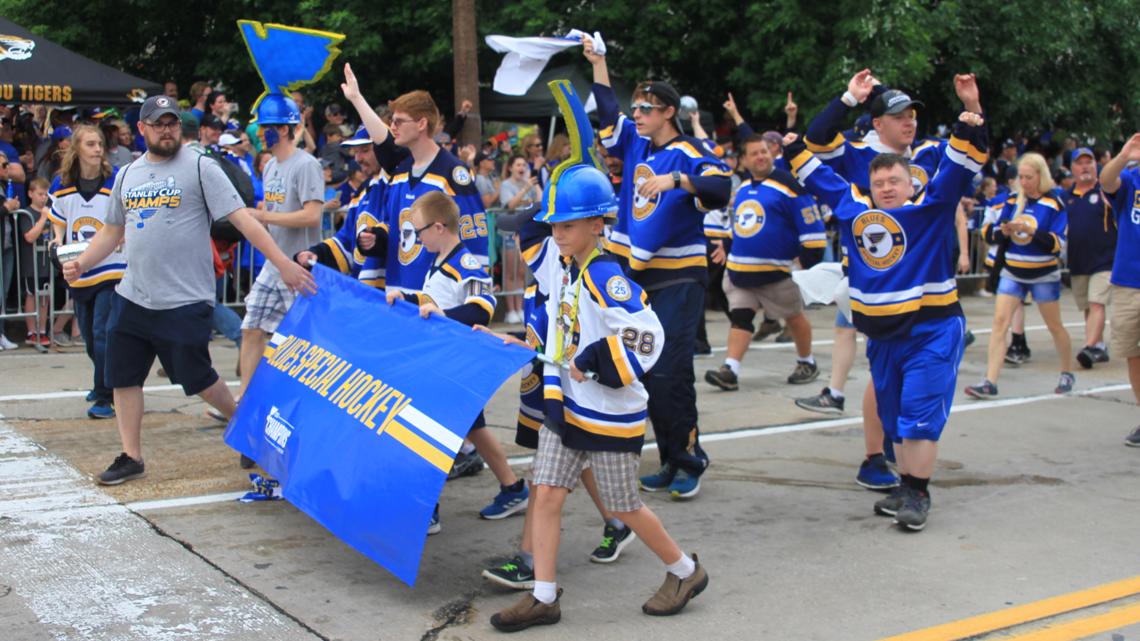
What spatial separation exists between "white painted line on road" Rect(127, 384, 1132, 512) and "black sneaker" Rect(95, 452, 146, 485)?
37 cm

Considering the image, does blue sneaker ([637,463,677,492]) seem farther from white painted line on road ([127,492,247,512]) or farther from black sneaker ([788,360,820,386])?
black sneaker ([788,360,820,386])

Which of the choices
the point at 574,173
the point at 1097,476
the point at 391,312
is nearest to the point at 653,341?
the point at 574,173

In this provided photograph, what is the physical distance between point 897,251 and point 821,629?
6.87 ft

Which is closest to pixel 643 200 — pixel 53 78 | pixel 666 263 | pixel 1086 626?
pixel 666 263

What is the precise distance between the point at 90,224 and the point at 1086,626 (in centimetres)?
676

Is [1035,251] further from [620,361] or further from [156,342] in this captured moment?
[156,342]

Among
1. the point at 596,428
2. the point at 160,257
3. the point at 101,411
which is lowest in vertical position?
the point at 101,411

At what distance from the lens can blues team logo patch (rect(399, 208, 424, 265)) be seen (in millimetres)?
6266

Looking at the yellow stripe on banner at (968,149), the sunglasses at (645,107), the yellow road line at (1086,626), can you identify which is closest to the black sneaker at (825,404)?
the sunglasses at (645,107)

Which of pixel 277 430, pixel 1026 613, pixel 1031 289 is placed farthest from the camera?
pixel 1031 289

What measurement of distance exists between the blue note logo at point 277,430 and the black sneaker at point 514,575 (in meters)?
1.17

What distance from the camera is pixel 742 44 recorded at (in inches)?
733

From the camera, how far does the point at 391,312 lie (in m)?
5.54

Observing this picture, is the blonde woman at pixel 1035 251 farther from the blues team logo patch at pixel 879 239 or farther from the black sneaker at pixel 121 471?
the black sneaker at pixel 121 471
